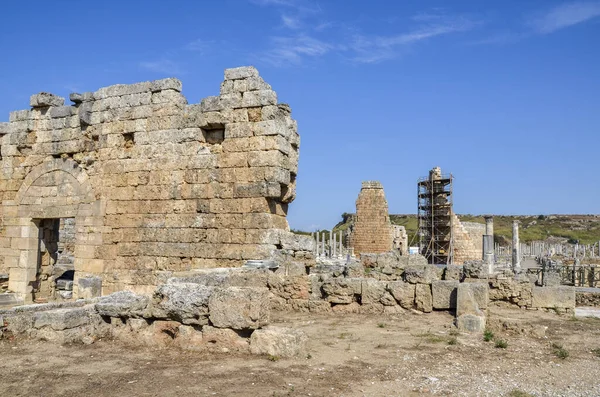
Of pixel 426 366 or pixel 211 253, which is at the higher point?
pixel 211 253

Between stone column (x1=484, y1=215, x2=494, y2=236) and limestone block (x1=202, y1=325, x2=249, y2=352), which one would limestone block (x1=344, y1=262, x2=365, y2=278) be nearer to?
limestone block (x1=202, y1=325, x2=249, y2=352)

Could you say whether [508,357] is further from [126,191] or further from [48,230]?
[48,230]

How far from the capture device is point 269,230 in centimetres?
980

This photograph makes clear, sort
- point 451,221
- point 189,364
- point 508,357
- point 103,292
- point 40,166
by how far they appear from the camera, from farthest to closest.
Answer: point 451,221
point 40,166
point 103,292
point 508,357
point 189,364

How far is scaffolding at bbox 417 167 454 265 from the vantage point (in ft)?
110

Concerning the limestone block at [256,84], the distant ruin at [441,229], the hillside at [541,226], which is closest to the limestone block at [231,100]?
the limestone block at [256,84]

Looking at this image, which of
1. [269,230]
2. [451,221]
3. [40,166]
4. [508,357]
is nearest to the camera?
[508,357]

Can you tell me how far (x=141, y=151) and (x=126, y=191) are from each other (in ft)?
3.12

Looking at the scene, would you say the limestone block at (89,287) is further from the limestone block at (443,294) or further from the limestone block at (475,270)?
the limestone block at (475,270)

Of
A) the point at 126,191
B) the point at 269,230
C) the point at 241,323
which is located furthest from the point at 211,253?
the point at 241,323

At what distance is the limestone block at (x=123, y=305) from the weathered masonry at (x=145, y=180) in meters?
3.51

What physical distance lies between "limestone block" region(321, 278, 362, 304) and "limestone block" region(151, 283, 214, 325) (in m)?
3.99

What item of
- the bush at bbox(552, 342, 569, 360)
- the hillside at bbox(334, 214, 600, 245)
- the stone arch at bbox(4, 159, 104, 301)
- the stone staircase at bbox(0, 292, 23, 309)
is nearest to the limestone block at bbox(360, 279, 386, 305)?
the bush at bbox(552, 342, 569, 360)

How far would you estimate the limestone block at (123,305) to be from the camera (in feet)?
20.7
